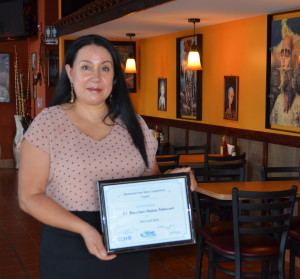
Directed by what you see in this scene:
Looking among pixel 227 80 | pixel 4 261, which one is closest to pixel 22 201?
pixel 4 261

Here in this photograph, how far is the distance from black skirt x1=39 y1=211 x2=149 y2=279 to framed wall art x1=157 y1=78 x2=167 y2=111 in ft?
26.6

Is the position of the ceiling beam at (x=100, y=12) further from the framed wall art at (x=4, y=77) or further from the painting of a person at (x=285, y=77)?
the framed wall art at (x=4, y=77)

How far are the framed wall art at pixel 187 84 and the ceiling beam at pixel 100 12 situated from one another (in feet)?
4.93

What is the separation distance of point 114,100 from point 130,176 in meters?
0.33

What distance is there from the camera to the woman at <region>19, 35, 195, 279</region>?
2162 mm

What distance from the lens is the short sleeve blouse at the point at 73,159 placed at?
2199 mm

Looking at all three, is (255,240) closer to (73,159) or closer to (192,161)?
(73,159)

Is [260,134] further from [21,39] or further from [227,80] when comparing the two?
[21,39]

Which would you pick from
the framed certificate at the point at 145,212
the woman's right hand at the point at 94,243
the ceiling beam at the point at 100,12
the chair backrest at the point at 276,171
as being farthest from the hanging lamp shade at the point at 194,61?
the woman's right hand at the point at 94,243

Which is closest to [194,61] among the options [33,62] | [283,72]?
[283,72]

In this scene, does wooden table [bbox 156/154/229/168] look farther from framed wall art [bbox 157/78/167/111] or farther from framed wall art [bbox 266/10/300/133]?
framed wall art [bbox 157/78/167/111]

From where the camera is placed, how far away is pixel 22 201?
7.08ft

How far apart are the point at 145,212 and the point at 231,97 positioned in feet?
19.6

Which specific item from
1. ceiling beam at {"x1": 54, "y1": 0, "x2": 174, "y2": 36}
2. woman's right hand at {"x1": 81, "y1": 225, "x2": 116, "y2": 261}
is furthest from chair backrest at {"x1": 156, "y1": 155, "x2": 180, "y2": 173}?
woman's right hand at {"x1": 81, "y1": 225, "x2": 116, "y2": 261}
